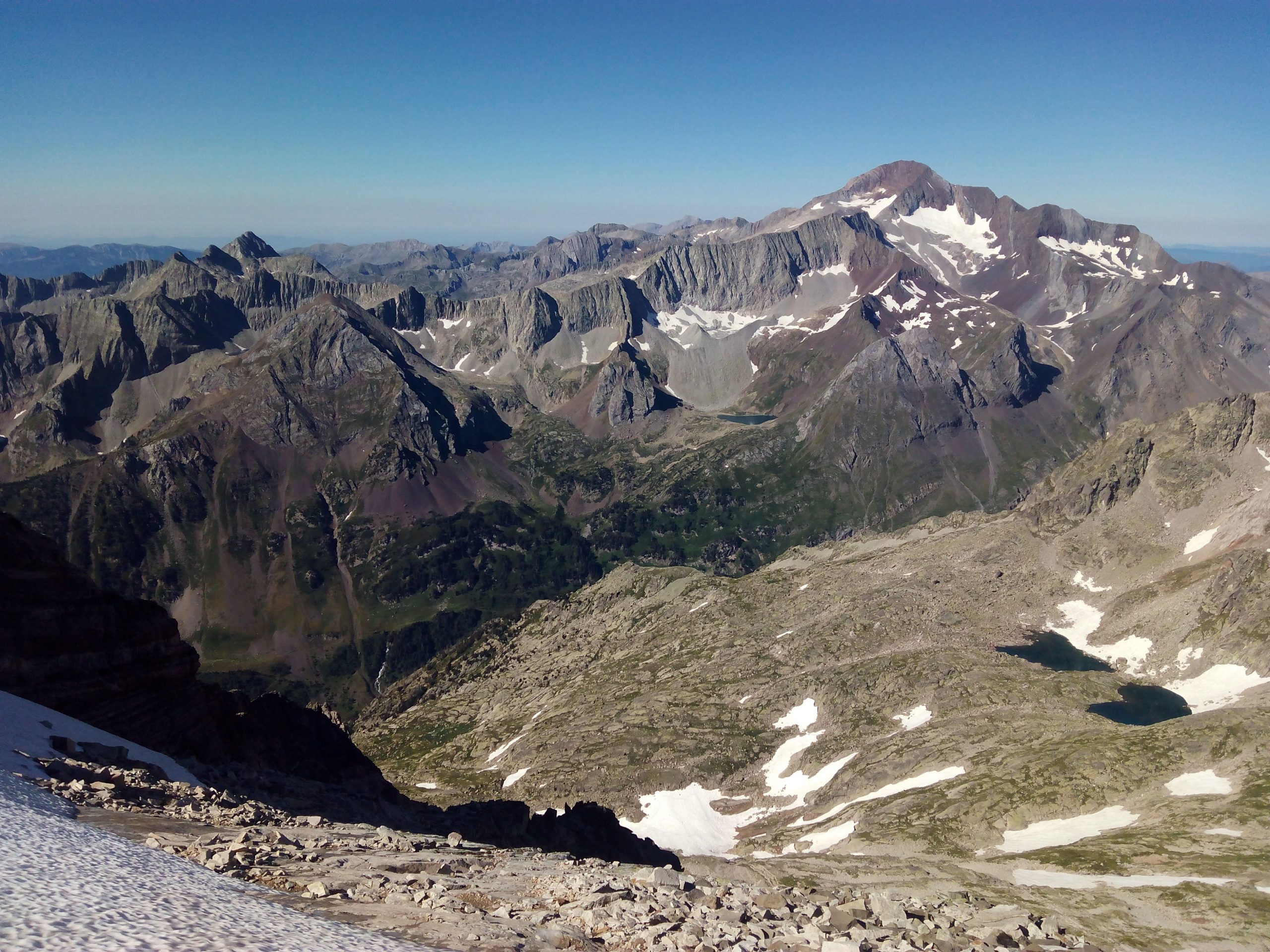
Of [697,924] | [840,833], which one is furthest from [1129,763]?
[697,924]

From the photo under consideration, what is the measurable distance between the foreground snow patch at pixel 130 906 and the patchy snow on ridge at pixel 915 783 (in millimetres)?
101616

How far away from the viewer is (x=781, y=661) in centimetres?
17412

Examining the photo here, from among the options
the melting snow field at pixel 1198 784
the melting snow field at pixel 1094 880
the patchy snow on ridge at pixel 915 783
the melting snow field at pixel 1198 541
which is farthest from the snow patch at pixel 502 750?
the melting snow field at pixel 1198 541

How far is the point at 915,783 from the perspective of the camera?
114375mm

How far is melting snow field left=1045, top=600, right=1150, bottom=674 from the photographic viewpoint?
16150 centimetres

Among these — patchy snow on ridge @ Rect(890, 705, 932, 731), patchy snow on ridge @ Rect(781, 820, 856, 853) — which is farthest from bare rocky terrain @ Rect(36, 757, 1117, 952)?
patchy snow on ridge @ Rect(890, 705, 932, 731)

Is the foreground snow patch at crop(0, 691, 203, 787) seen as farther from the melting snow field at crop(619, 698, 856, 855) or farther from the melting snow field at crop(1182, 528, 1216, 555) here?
the melting snow field at crop(1182, 528, 1216, 555)

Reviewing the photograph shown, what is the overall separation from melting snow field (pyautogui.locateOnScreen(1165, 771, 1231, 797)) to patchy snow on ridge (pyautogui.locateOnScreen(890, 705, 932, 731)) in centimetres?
4425

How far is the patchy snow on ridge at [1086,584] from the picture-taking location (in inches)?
7407

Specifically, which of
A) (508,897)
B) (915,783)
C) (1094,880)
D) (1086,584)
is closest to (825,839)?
(915,783)

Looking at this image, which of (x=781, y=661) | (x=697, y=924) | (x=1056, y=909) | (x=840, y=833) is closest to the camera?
(x=697, y=924)

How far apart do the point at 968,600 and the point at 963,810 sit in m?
95.9

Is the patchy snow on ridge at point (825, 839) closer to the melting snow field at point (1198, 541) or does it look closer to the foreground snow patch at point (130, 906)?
the foreground snow patch at point (130, 906)

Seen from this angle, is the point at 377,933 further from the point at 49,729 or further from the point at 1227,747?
the point at 1227,747
